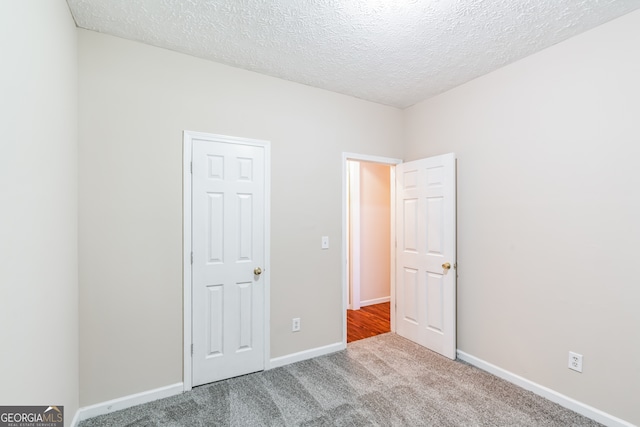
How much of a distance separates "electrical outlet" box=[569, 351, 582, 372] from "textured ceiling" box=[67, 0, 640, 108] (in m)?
2.34

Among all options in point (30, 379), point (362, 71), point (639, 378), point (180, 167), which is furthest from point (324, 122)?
point (639, 378)

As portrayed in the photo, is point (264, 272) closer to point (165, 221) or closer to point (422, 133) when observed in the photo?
point (165, 221)

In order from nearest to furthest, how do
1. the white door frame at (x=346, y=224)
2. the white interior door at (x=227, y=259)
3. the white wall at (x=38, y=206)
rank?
the white wall at (x=38, y=206) < the white interior door at (x=227, y=259) < the white door frame at (x=346, y=224)

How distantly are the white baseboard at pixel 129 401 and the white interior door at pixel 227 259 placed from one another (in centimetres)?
18

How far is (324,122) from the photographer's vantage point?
2.98m

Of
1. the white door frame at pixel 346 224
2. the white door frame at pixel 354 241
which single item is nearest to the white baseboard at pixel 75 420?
the white door frame at pixel 346 224

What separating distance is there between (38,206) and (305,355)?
2399mm

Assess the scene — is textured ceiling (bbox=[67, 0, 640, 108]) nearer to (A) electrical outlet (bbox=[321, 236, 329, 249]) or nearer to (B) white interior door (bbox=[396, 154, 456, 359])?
(B) white interior door (bbox=[396, 154, 456, 359])

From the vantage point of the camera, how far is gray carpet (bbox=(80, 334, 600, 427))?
1951 mm

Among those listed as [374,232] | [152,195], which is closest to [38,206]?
[152,195]

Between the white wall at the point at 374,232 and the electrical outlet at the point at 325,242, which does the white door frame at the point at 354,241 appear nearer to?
the white wall at the point at 374,232

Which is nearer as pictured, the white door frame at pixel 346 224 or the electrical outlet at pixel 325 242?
the electrical outlet at pixel 325 242

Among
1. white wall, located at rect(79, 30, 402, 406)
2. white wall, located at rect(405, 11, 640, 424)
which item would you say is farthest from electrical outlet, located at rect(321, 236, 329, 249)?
white wall, located at rect(405, 11, 640, 424)

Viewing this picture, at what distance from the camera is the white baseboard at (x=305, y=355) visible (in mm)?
2666
